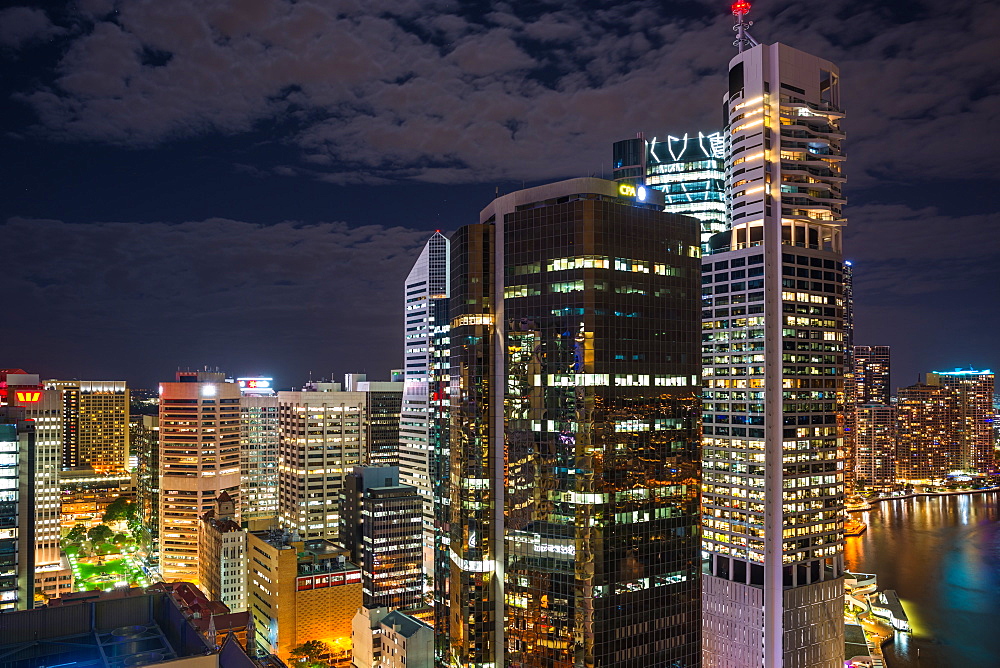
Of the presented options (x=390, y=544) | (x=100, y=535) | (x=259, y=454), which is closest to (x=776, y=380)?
(x=390, y=544)

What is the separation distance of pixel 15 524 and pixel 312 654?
38.0 meters

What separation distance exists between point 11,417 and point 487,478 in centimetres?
6524

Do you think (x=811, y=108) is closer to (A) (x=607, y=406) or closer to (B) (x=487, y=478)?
(A) (x=607, y=406)

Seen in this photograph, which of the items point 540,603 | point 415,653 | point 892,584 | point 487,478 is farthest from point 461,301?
point 892,584

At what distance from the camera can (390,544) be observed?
127562 mm

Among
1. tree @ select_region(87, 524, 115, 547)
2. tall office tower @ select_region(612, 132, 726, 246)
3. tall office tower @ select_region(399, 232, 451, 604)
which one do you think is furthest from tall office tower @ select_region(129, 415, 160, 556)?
tall office tower @ select_region(612, 132, 726, 246)

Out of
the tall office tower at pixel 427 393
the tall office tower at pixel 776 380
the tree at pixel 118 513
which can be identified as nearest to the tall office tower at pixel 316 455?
the tall office tower at pixel 427 393

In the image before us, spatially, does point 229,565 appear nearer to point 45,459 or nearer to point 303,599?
point 303,599

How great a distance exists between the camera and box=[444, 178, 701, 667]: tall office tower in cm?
5912

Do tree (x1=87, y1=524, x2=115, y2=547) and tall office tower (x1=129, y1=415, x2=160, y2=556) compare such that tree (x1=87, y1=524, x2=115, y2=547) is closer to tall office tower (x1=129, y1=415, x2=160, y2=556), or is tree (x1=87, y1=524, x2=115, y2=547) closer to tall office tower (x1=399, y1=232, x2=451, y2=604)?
tall office tower (x1=129, y1=415, x2=160, y2=556)

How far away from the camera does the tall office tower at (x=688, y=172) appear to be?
13312 cm

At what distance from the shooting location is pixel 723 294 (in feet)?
341

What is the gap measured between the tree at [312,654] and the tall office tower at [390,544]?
24.7m

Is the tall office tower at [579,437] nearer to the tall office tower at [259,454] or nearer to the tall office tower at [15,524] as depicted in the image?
the tall office tower at [15,524]
